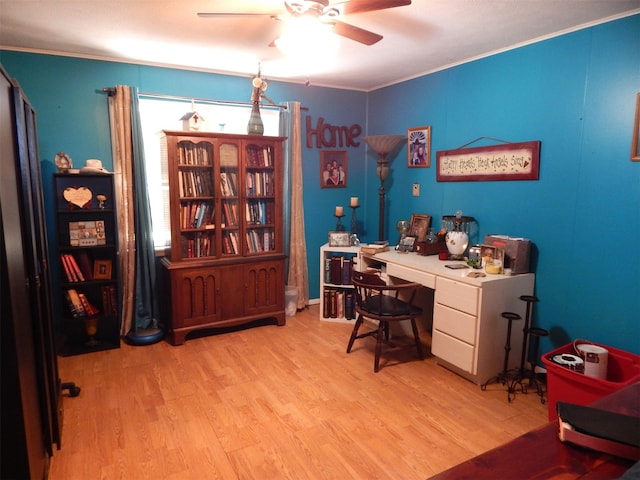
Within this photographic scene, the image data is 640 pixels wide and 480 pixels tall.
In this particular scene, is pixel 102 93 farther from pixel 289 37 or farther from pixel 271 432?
pixel 271 432

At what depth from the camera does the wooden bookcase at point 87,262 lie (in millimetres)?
3213

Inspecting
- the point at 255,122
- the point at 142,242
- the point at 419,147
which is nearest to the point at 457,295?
the point at 419,147

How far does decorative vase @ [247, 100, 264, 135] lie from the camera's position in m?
3.74

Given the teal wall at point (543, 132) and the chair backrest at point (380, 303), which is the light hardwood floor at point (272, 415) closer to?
the chair backrest at point (380, 303)

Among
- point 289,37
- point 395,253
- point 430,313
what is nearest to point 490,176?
point 395,253

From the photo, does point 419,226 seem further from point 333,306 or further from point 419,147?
point 333,306

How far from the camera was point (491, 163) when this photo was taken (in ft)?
10.6

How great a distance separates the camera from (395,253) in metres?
3.69

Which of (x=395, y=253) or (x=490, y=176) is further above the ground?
(x=490, y=176)

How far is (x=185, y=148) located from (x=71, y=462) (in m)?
2.35

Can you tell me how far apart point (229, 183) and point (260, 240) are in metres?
0.61

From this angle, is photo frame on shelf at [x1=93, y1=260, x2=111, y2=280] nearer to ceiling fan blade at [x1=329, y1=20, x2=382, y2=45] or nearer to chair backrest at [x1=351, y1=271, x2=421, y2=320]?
chair backrest at [x1=351, y1=271, x2=421, y2=320]

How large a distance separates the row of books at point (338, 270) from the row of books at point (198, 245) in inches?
44.4

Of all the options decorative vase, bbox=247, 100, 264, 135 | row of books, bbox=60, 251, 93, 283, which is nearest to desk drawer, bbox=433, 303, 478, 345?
decorative vase, bbox=247, 100, 264, 135
